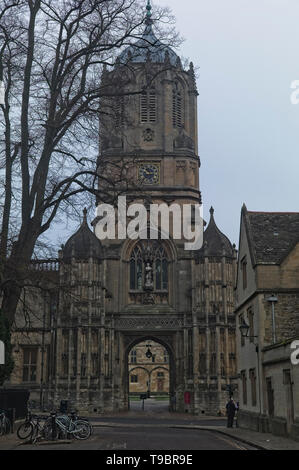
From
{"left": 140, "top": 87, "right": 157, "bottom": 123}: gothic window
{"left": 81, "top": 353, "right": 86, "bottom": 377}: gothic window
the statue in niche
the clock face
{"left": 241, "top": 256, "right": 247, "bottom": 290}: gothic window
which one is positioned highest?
{"left": 140, "top": 87, "right": 157, "bottom": 123}: gothic window

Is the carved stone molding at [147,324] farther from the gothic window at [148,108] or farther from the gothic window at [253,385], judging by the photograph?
the gothic window at [253,385]

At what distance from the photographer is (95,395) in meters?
40.0

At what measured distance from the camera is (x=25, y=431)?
60.6 feet

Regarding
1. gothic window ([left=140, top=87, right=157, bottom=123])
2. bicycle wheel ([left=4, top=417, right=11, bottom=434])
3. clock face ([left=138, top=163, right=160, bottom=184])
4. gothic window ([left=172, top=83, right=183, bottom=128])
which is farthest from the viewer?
gothic window ([left=172, top=83, right=183, bottom=128])

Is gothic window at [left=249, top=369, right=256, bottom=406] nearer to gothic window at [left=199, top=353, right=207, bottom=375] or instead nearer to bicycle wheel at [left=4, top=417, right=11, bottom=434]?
bicycle wheel at [left=4, top=417, right=11, bottom=434]

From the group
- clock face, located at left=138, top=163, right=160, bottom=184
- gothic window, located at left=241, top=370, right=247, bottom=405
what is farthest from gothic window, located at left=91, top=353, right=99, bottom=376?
gothic window, located at left=241, top=370, right=247, bottom=405

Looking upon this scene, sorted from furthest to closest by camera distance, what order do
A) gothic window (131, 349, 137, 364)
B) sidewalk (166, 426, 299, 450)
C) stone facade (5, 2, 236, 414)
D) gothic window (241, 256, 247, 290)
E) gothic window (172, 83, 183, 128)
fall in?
gothic window (131, 349, 137, 364) → gothic window (172, 83, 183, 128) → stone facade (5, 2, 236, 414) → gothic window (241, 256, 247, 290) → sidewalk (166, 426, 299, 450)

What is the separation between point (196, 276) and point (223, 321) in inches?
144

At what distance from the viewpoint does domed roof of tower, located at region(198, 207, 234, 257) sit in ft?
139

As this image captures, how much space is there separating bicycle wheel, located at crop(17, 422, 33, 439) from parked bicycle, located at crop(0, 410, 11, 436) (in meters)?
0.91

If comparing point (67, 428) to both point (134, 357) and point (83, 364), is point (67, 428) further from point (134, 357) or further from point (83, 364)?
point (134, 357)
